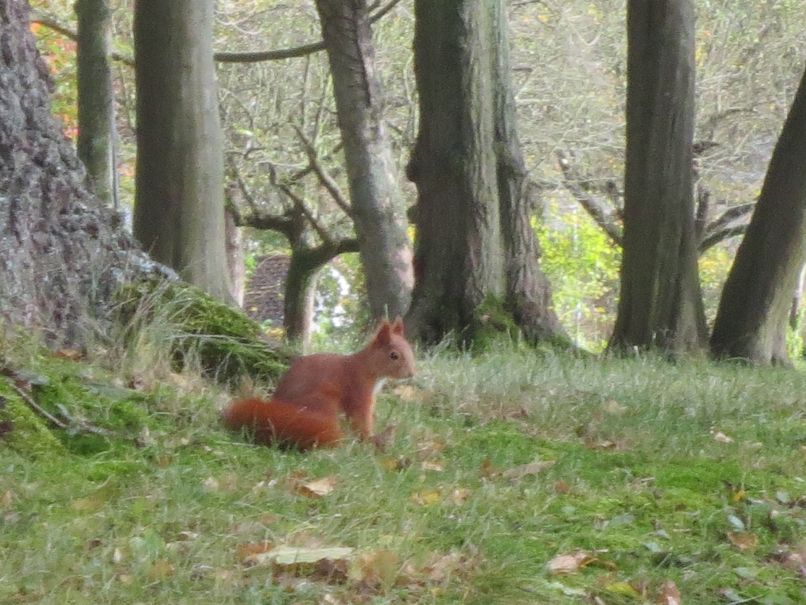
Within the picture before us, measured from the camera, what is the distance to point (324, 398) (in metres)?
5.24

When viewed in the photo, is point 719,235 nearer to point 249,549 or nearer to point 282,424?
point 282,424

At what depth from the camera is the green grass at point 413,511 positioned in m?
3.29

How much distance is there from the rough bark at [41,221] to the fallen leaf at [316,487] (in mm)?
1624

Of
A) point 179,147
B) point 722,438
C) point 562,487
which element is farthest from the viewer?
point 179,147

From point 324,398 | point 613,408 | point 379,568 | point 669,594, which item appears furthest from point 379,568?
point 613,408

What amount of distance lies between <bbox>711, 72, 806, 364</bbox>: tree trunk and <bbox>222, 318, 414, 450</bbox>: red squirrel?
6.65 meters

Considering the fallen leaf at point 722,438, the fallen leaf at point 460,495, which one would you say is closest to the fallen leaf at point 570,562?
the fallen leaf at point 460,495

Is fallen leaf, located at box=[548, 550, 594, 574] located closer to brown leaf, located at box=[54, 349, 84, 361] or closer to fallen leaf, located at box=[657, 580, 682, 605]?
fallen leaf, located at box=[657, 580, 682, 605]

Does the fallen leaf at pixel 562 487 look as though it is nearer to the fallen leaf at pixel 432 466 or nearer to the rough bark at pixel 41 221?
the fallen leaf at pixel 432 466

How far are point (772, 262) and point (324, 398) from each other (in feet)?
24.2

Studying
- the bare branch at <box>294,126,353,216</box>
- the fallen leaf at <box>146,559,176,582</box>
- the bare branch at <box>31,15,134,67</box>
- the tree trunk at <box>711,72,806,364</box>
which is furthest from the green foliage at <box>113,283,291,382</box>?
the bare branch at <box>294,126,353,216</box>

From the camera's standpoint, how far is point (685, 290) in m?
11.4

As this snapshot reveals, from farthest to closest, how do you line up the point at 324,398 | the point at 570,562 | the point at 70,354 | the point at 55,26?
the point at 55,26 → the point at 70,354 → the point at 324,398 → the point at 570,562

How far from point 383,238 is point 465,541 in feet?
30.5
